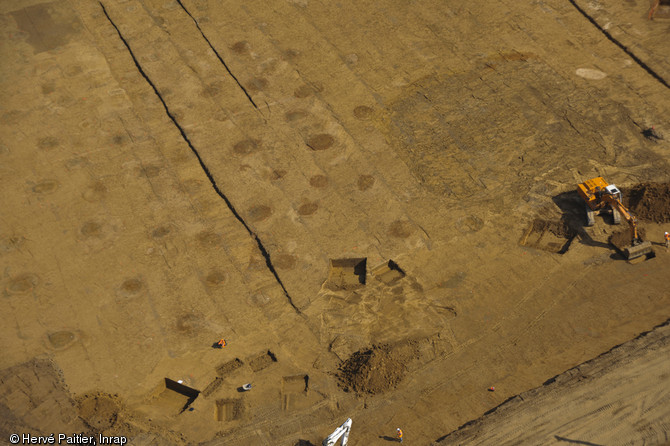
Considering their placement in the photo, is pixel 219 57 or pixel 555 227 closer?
pixel 555 227

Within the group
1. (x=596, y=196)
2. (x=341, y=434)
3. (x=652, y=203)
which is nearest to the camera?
(x=341, y=434)

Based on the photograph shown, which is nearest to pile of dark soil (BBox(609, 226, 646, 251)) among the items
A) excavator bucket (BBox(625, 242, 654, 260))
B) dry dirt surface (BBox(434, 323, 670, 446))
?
excavator bucket (BBox(625, 242, 654, 260))

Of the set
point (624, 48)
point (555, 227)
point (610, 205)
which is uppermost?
point (624, 48)

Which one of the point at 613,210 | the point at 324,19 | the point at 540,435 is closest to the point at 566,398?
the point at 540,435

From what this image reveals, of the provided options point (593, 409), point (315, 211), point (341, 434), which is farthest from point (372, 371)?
point (315, 211)

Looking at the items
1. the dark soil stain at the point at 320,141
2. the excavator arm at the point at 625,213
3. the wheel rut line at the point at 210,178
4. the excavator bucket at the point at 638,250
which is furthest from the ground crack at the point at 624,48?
the wheel rut line at the point at 210,178

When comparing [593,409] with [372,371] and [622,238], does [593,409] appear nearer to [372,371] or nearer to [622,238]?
[372,371]

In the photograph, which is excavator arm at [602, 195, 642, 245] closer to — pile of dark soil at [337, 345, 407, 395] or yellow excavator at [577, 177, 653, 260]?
yellow excavator at [577, 177, 653, 260]

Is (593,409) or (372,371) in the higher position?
(593,409)
